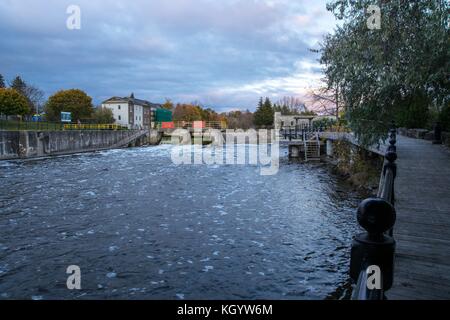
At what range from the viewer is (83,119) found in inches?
2613

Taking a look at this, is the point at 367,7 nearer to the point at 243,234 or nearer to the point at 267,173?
the point at 243,234

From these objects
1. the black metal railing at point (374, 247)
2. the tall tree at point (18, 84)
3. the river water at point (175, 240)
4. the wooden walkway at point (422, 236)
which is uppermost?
the tall tree at point (18, 84)

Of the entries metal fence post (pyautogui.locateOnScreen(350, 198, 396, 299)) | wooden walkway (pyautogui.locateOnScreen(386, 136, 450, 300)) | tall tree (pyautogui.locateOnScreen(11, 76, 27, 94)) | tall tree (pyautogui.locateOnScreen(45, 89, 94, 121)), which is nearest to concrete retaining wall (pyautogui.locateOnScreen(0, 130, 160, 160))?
tall tree (pyautogui.locateOnScreen(45, 89, 94, 121))

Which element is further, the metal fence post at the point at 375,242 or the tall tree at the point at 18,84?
the tall tree at the point at 18,84

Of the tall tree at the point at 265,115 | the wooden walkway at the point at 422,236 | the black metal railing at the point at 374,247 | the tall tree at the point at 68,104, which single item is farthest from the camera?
the tall tree at the point at 265,115

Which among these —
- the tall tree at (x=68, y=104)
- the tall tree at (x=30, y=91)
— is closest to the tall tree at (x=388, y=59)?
the tall tree at (x=68, y=104)

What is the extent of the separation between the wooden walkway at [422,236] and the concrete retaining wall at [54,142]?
96.6 feet

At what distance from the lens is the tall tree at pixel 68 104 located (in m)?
67.5

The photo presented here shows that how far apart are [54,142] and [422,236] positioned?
35485 millimetres

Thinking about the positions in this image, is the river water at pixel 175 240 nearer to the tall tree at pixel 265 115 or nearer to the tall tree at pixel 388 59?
the tall tree at pixel 388 59

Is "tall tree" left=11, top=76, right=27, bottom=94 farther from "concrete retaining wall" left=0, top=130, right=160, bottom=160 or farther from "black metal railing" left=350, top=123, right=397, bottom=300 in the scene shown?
"black metal railing" left=350, top=123, right=397, bottom=300

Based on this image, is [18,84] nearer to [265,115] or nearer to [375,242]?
[265,115]

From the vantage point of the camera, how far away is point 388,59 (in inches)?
395

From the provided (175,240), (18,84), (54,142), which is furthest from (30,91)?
(175,240)
